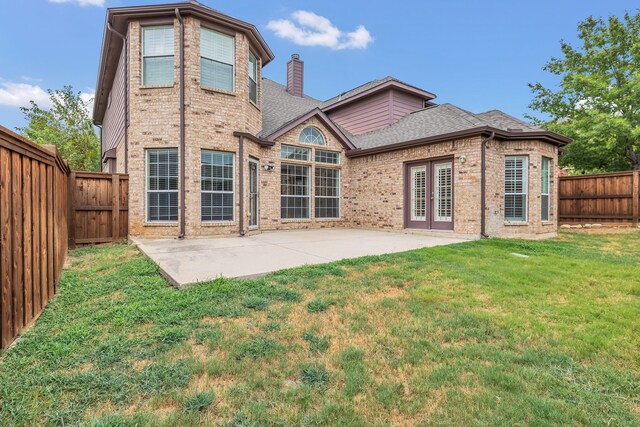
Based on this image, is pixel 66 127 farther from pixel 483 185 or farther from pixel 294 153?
pixel 483 185

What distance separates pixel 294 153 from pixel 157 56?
4.98m

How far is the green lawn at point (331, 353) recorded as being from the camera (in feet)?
6.08

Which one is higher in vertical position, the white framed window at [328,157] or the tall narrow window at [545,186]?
the white framed window at [328,157]

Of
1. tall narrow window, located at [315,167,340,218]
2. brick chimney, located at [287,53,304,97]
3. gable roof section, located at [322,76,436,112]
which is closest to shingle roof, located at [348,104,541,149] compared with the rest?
gable roof section, located at [322,76,436,112]

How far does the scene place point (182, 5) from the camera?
8.32 metres

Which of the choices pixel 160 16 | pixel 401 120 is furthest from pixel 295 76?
pixel 160 16

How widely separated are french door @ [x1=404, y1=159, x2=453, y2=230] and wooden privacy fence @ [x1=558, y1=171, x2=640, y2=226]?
24.8ft

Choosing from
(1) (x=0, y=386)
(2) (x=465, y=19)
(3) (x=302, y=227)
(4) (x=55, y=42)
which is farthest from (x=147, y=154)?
(4) (x=55, y=42)

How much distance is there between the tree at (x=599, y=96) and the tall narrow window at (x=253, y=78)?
49.3 ft

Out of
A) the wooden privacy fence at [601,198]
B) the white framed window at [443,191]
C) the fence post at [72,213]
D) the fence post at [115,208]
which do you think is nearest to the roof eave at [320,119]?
the white framed window at [443,191]

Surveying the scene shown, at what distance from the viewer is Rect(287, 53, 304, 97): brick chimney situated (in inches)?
649

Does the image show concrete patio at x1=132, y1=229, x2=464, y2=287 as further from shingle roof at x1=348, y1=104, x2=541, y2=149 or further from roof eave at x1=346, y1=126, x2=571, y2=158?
shingle roof at x1=348, y1=104, x2=541, y2=149

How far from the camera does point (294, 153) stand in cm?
1148

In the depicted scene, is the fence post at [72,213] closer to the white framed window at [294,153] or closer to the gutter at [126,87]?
the gutter at [126,87]
